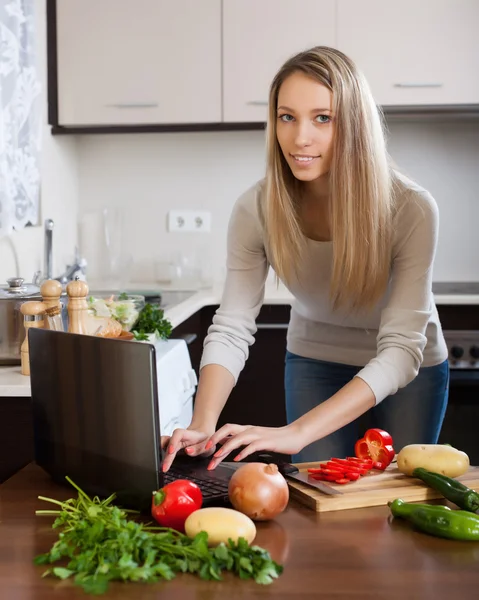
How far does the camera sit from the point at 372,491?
46.0 inches

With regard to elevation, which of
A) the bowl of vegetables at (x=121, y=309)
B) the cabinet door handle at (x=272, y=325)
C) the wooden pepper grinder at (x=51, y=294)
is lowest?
the cabinet door handle at (x=272, y=325)

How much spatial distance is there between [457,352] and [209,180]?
1.24 meters

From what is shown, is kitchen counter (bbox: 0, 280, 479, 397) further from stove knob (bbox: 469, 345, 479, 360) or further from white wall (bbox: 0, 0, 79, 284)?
white wall (bbox: 0, 0, 79, 284)

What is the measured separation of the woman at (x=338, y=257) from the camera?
5.06ft

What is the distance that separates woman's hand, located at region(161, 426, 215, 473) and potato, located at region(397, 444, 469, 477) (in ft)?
0.95

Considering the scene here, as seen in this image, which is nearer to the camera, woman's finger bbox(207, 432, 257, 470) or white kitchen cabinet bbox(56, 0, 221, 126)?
woman's finger bbox(207, 432, 257, 470)

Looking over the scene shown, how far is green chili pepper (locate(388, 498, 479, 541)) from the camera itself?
1.02 meters

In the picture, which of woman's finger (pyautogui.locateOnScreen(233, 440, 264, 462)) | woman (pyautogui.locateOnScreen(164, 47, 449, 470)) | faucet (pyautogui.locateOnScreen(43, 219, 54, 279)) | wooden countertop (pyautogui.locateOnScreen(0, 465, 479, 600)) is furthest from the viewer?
faucet (pyautogui.locateOnScreen(43, 219, 54, 279))

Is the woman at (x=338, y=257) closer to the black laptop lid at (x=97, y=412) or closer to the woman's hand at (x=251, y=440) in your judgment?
the woman's hand at (x=251, y=440)

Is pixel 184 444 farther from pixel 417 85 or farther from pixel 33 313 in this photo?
pixel 417 85

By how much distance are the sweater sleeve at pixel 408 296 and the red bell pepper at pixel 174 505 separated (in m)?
0.57

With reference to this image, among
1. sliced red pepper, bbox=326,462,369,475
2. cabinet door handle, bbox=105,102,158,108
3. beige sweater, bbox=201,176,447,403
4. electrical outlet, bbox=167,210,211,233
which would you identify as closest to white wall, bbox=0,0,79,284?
cabinet door handle, bbox=105,102,158,108

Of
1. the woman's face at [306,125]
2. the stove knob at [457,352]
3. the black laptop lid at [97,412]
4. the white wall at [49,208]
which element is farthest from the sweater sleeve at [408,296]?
the white wall at [49,208]

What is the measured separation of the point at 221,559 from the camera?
3.01 feet
